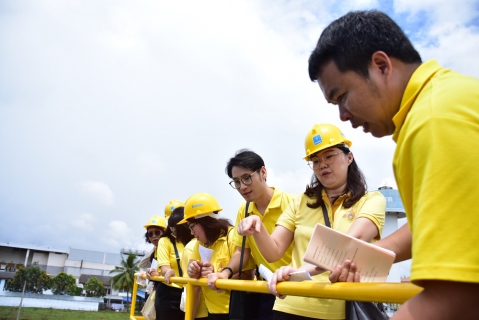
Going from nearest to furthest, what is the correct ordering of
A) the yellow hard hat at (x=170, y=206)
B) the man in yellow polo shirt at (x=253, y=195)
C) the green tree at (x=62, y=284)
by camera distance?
the man in yellow polo shirt at (x=253, y=195) → the yellow hard hat at (x=170, y=206) → the green tree at (x=62, y=284)

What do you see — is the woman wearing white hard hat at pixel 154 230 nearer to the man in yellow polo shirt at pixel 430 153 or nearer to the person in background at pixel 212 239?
the person in background at pixel 212 239

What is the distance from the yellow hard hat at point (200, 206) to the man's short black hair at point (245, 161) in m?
0.84

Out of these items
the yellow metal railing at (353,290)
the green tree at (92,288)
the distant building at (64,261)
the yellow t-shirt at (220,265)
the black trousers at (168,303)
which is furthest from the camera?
the distant building at (64,261)

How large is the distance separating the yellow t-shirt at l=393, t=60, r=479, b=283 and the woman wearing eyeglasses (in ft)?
4.49

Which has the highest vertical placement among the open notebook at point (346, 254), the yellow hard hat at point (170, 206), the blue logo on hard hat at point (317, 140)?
the yellow hard hat at point (170, 206)

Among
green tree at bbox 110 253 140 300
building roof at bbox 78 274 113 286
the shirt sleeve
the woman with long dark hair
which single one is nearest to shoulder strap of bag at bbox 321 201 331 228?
the shirt sleeve

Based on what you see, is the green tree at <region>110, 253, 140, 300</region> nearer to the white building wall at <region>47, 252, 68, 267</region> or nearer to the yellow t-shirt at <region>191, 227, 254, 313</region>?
the white building wall at <region>47, 252, 68, 267</region>

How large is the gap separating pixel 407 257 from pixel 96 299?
6664cm

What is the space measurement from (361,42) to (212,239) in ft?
10.5

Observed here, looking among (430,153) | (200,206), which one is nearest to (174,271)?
(200,206)

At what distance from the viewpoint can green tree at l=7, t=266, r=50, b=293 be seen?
2264 inches

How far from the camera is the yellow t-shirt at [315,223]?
2.19 m

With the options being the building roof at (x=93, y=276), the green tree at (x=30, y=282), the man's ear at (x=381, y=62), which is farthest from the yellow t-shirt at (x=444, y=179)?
the building roof at (x=93, y=276)

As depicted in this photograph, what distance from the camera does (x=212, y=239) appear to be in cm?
401
